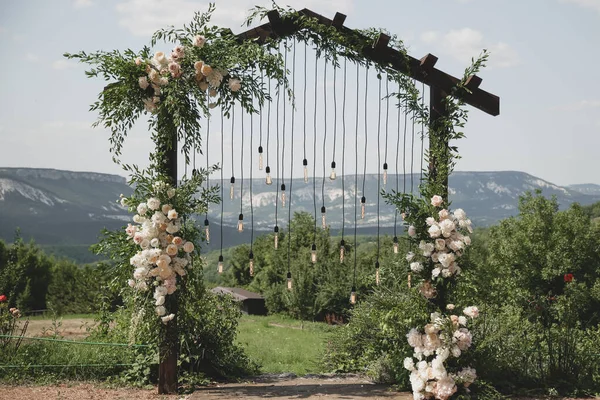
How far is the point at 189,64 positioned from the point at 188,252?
1993 millimetres

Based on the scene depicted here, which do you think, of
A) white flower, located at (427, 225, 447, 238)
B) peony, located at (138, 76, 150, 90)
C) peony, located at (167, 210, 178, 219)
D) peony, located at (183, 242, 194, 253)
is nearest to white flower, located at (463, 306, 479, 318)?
white flower, located at (427, 225, 447, 238)

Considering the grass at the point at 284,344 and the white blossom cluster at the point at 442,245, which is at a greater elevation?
the white blossom cluster at the point at 442,245

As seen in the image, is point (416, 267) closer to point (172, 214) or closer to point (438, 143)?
point (438, 143)

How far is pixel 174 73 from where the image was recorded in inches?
277

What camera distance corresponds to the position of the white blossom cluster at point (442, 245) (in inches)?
283

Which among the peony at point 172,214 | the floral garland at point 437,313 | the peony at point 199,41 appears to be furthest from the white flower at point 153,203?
the floral garland at point 437,313

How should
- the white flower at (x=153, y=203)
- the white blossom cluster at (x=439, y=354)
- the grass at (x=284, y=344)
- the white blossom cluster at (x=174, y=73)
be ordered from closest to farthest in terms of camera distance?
the white blossom cluster at (x=439, y=354) < the white flower at (x=153, y=203) < the white blossom cluster at (x=174, y=73) < the grass at (x=284, y=344)

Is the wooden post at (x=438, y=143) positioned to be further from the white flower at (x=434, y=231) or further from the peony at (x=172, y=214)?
the peony at (x=172, y=214)


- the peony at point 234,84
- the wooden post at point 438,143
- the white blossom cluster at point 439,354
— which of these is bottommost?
the white blossom cluster at point 439,354

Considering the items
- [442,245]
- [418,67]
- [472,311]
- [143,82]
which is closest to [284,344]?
[442,245]

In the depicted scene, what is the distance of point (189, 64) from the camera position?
7.22m

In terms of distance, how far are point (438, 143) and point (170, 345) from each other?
3.69 meters

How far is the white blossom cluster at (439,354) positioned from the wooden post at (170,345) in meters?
2.42

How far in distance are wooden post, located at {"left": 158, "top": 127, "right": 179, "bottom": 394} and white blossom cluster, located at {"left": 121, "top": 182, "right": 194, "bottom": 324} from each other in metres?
0.12
